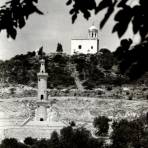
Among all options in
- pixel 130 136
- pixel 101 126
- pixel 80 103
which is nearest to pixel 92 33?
pixel 80 103

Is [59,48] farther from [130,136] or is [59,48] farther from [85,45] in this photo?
[130,136]

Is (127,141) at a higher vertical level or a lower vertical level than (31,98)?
lower

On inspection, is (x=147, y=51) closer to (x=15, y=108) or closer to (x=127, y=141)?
(x=127, y=141)

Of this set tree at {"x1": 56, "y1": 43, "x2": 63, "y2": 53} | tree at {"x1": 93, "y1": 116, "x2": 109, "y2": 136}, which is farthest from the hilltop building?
tree at {"x1": 93, "y1": 116, "x2": 109, "y2": 136}

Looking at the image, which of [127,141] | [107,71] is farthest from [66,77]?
[127,141]

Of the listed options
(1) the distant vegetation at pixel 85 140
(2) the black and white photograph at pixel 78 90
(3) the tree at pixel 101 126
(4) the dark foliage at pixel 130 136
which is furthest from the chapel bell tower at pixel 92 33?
(1) the distant vegetation at pixel 85 140

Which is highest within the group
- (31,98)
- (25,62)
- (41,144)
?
(25,62)
